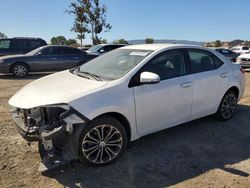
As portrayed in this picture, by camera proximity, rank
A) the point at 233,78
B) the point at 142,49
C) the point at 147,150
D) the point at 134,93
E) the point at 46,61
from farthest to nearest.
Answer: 1. the point at 46,61
2. the point at 233,78
3. the point at 142,49
4. the point at 147,150
5. the point at 134,93

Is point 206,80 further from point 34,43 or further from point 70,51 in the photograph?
point 34,43

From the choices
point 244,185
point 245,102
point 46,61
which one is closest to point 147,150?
point 244,185

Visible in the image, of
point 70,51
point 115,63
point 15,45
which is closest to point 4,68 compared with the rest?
point 70,51

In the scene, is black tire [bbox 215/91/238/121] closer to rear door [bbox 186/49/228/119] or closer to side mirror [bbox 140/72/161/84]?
rear door [bbox 186/49/228/119]

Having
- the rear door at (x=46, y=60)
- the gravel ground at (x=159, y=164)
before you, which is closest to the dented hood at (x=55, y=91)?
the gravel ground at (x=159, y=164)

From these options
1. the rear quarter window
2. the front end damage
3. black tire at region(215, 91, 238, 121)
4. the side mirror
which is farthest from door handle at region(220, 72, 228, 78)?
the rear quarter window

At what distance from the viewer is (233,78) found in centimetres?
607

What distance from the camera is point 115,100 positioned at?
409 centimetres

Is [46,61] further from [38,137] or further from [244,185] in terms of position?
[244,185]

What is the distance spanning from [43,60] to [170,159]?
996 centimetres

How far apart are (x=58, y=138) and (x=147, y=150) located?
1.54m

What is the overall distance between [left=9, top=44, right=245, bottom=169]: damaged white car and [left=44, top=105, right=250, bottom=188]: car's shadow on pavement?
23 cm

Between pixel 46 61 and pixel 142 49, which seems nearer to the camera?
pixel 142 49

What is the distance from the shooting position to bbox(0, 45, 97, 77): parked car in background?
41.5 ft
